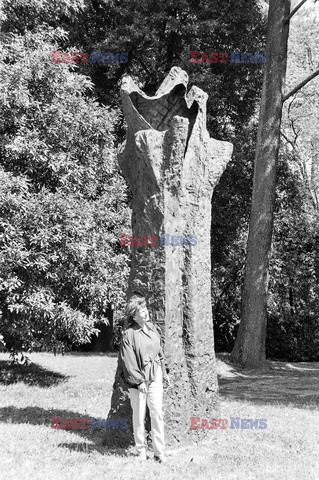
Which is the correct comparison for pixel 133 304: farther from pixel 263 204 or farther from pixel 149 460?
pixel 263 204

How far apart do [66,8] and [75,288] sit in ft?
23.9

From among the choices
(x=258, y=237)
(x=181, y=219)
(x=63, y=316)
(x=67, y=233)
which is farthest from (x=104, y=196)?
(x=181, y=219)

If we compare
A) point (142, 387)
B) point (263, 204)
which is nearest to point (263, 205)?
point (263, 204)

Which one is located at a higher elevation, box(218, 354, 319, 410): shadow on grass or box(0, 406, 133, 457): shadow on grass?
box(218, 354, 319, 410): shadow on grass

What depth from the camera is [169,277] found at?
657 cm

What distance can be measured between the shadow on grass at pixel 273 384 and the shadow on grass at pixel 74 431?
11.3 feet

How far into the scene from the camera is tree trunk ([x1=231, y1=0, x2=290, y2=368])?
49.9ft

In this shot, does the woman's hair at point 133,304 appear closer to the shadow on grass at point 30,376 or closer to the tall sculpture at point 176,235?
the tall sculpture at point 176,235

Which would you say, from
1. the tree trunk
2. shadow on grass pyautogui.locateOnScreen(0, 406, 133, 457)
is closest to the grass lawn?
shadow on grass pyautogui.locateOnScreen(0, 406, 133, 457)

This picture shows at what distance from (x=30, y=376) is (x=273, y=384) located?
5401mm

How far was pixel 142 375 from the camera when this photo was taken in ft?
19.4

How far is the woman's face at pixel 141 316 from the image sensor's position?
6.05 m

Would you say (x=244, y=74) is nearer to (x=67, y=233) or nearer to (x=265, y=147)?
(x=265, y=147)

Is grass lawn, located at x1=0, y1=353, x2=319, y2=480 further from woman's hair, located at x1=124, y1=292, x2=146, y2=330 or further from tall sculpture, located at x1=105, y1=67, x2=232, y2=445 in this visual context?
woman's hair, located at x1=124, y1=292, x2=146, y2=330
